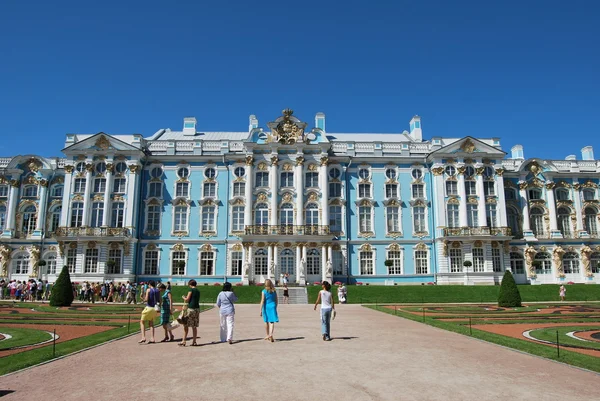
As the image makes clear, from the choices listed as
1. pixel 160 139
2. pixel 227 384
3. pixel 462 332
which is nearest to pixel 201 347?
pixel 227 384

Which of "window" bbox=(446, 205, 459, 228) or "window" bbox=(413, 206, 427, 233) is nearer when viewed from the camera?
"window" bbox=(446, 205, 459, 228)

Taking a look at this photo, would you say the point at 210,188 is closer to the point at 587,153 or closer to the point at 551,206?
the point at 551,206

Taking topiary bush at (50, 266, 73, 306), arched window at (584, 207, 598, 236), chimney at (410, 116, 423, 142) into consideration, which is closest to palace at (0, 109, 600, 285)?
arched window at (584, 207, 598, 236)

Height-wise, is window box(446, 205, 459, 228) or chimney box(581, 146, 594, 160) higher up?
chimney box(581, 146, 594, 160)

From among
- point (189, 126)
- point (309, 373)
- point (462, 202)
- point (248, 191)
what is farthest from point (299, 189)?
point (309, 373)

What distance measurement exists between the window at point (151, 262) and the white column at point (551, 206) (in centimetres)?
4171

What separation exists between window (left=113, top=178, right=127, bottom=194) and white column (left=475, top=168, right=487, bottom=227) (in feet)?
118

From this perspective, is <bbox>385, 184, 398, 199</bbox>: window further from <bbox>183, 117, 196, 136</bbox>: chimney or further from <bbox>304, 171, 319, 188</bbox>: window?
<bbox>183, 117, 196, 136</bbox>: chimney

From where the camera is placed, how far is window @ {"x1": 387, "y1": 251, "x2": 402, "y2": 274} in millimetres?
47188

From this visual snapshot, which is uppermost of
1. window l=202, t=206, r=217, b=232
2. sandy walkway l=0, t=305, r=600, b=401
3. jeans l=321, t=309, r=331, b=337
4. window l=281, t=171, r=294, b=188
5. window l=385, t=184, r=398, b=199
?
window l=281, t=171, r=294, b=188

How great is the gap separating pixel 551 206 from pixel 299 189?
27.5 metres

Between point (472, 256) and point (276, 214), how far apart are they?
65.4 ft

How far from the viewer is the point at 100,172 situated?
47.0m

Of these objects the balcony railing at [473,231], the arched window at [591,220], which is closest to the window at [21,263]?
the balcony railing at [473,231]
